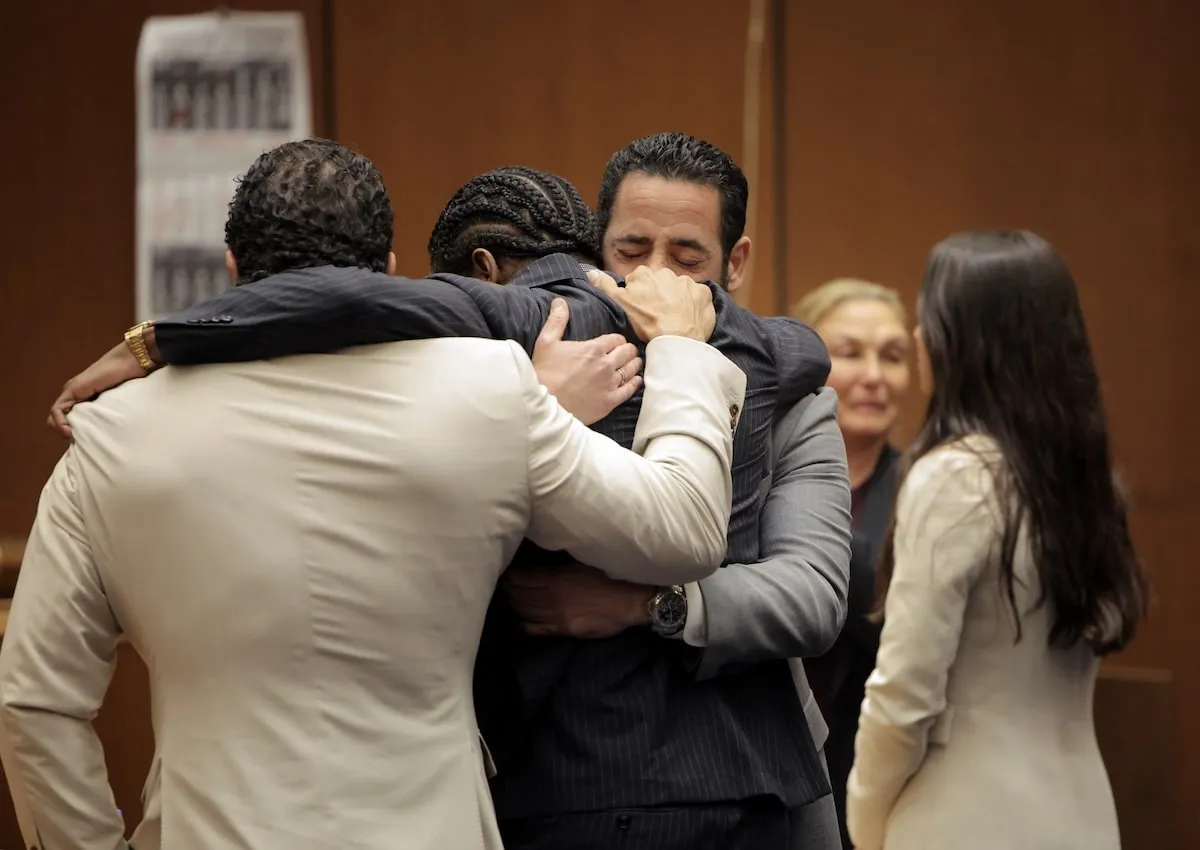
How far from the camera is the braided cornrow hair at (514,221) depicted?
1.67 m

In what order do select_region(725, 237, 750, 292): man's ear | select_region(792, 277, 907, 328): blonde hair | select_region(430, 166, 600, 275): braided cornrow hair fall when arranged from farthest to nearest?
1. select_region(792, 277, 907, 328): blonde hair
2. select_region(725, 237, 750, 292): man's ear
3. select_region(430, 166, 600, 275): braided cornrow hair

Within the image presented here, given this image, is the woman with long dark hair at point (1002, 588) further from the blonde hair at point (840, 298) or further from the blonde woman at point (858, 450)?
the blonde hair at point (840, 298)

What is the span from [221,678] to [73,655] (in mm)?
163

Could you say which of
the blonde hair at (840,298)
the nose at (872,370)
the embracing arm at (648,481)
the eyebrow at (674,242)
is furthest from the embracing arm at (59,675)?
the blonde hair at (840,298)

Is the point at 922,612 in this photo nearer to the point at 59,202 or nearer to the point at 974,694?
the point at 974,694

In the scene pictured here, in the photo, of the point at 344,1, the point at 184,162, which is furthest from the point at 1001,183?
the point at 184,162

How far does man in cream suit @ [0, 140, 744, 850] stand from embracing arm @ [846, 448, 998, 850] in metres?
0.65

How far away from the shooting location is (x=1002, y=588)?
2.00m

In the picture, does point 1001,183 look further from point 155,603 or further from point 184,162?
point 155,603

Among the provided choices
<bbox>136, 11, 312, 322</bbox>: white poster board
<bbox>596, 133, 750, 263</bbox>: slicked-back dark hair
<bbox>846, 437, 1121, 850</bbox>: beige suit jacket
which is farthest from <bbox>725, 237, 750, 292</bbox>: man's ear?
<bbox>136, 11, 312, 322</bbox>: white poster board

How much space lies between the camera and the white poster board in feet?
12.8

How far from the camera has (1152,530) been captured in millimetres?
3988

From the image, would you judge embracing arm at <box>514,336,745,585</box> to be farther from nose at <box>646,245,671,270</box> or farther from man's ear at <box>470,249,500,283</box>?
nose at <box>646,245,671,270</box>

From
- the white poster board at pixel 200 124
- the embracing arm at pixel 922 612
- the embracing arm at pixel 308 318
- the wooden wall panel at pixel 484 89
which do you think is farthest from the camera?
the wooden wall panel at pixel 484 89
